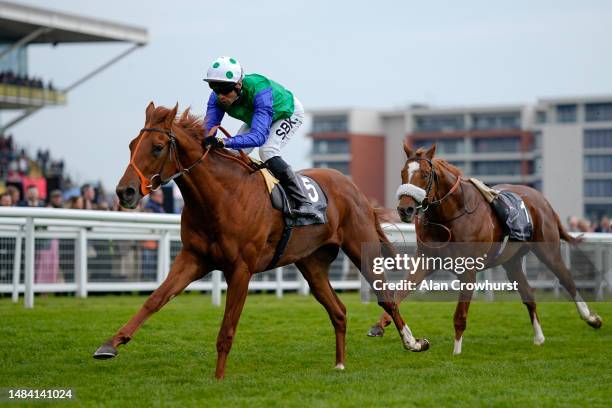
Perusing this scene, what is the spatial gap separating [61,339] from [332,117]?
101 meters

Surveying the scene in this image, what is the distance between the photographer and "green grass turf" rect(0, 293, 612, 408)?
5.90 m

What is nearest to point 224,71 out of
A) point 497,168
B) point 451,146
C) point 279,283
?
point 279,283

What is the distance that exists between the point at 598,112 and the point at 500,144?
41.7 feet

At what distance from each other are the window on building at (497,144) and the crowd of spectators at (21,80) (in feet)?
232

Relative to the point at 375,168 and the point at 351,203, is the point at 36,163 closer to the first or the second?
the point at 351,203

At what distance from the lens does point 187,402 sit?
5625 millimetres

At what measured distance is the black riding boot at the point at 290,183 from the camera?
23.5 ft

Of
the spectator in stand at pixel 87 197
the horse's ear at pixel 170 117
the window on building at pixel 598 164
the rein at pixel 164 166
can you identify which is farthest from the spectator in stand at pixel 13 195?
the window on building at pixel 598 164

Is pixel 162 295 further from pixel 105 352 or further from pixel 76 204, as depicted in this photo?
pixel 76 204

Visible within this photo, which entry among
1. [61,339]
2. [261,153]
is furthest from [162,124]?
[61,339]

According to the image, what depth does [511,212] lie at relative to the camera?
9.28m

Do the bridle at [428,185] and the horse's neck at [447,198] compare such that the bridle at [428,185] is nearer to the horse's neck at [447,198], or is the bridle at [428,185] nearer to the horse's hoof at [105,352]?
the horse's neck at [447,198]

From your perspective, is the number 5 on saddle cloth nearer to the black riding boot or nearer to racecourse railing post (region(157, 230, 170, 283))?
the black riding boot

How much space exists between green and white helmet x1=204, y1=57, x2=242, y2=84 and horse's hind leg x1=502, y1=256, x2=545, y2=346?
12.3 feet
